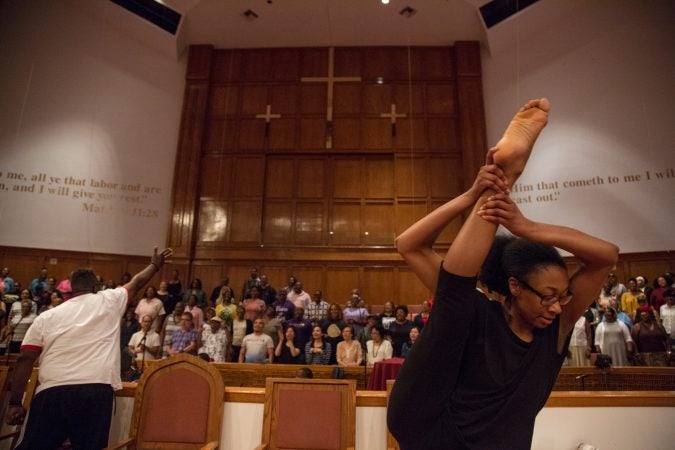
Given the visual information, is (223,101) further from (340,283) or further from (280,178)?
(340,283)

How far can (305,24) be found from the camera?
9617 mm

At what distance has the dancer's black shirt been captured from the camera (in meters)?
0.74

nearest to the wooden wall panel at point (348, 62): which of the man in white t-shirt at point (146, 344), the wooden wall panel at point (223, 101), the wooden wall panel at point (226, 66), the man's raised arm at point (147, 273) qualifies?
the wooden wall panel at point (226, 66)

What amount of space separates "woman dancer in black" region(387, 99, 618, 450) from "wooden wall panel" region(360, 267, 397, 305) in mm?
7954

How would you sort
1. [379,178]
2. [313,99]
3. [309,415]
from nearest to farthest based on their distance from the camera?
[309,415] < [379,178] < [313,99]

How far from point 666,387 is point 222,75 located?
31.0ft

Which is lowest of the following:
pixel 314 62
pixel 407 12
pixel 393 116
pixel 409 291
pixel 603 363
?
pixel 603 363

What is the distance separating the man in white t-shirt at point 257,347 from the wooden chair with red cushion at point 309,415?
113 inches

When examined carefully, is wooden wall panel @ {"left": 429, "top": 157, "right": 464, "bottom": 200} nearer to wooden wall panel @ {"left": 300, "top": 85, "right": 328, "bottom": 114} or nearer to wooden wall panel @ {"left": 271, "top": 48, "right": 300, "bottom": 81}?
wooden wall panel @ {"left": 300, "top": 85, "right": 328, "bottom": 114}

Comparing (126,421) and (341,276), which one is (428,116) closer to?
(341,276)

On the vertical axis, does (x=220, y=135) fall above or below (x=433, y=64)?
below


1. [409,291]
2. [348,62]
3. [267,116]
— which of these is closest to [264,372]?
[409,291]

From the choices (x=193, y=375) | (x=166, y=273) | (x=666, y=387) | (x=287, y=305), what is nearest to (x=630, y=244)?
(x=666, y=387)

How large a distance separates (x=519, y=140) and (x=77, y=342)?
2.20 metres
